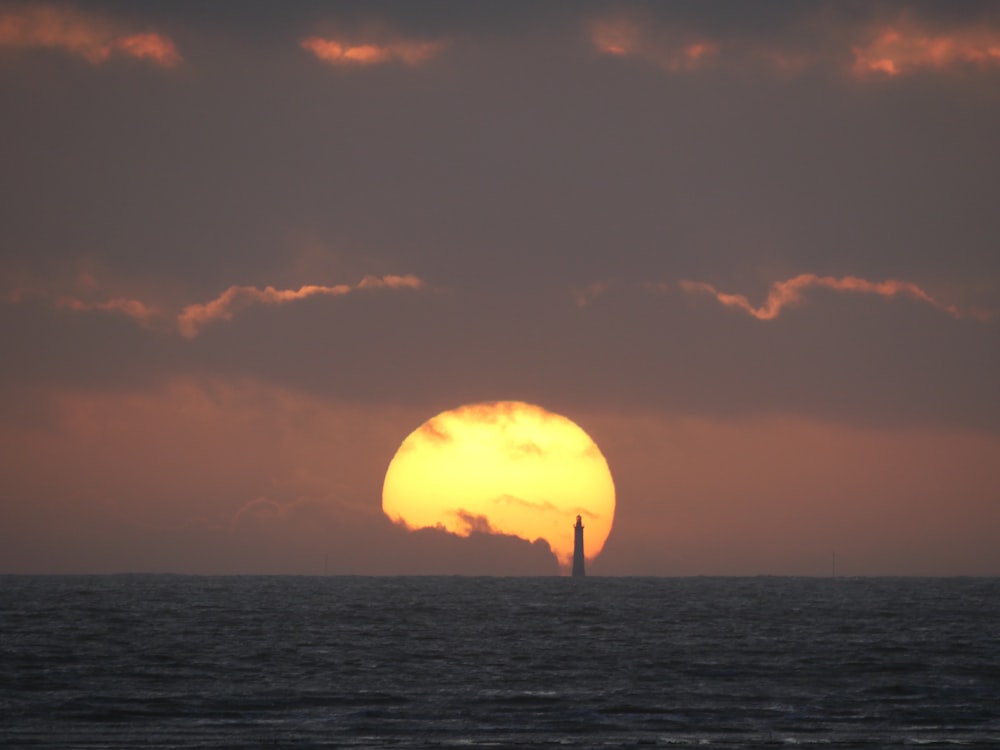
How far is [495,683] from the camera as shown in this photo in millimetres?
62938

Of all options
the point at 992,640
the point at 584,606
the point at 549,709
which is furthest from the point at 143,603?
the point at 549,709

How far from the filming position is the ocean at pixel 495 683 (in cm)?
4425

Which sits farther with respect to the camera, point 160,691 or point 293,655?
point 293,655

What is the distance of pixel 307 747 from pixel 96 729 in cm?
939

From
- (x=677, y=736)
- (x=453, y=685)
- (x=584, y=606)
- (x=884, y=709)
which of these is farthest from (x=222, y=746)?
(x=584, y=606)

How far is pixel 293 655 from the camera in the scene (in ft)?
257

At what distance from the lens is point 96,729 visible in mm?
45125

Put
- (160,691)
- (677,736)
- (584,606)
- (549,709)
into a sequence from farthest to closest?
(584,606), (160,691), (549,709), (677,736)

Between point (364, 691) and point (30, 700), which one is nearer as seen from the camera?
point (30, 700)

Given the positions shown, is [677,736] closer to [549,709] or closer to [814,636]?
[549,709]

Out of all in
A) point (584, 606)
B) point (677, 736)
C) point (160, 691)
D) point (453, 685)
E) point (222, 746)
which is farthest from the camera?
point (584, 606)

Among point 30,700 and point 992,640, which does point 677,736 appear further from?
point 992,640

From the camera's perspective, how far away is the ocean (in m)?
44.2

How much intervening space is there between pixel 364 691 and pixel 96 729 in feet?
51.8
